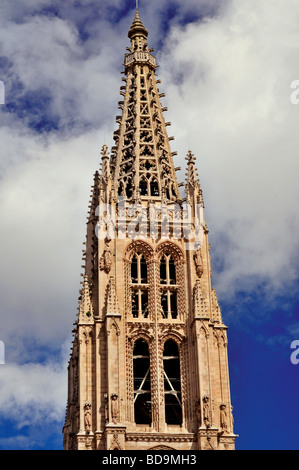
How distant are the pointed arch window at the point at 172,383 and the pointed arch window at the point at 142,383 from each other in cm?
142

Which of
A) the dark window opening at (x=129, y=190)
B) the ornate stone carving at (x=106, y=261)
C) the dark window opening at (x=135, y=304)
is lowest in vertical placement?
the dark window opening at (x=135, y=304)

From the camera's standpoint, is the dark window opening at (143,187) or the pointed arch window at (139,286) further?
the dark window opening at (143,187)

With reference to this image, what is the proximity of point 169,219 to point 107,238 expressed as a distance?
18.4ft

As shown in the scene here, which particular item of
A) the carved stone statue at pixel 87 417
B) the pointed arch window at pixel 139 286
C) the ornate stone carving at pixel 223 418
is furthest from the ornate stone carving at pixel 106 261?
the ornate stone carving at pixel 223 418

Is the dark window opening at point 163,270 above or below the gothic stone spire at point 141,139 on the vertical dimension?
below

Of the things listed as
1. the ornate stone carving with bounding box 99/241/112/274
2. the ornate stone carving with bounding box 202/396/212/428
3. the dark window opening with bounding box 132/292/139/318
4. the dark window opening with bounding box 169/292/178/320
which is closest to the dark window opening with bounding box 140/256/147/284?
the dark window opening with bounding box 132/292/139/318

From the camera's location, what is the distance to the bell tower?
91.6 meters

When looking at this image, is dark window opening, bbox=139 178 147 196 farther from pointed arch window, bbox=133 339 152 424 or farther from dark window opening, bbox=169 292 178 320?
pointed arch window, bbox=133 339 152 424

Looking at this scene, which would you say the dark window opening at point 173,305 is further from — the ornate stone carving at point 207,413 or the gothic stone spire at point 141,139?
the gothic stone spire at point 141,139

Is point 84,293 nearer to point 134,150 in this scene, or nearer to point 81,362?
point 81,362

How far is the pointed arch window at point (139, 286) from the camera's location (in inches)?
3821

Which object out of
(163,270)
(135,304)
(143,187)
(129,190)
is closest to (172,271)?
(163,270)

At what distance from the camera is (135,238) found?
9931 centimetres
